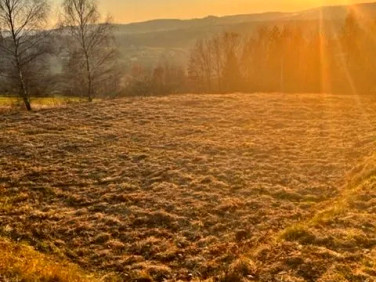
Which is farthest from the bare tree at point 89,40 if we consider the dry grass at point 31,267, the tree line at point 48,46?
the dry grass at point 31,267

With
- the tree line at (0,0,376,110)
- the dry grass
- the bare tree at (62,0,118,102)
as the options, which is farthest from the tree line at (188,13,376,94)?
the dry grass

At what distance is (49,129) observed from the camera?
101ft

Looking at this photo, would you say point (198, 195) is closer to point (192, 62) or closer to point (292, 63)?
point (292, 63)

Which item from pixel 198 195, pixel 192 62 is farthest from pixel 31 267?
pixel 192 62

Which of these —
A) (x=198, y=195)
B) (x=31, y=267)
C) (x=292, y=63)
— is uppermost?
(x=292, y=63)

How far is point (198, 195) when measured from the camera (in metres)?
17.3

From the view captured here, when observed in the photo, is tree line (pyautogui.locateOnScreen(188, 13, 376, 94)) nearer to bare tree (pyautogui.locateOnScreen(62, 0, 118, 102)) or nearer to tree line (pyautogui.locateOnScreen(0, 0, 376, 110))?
tree line (pyautogui.locateOnScreen(0, 0, 376, 110))

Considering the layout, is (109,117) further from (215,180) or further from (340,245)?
(340,245)

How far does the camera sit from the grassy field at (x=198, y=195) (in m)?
11.7

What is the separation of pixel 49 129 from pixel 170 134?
890 centimetres

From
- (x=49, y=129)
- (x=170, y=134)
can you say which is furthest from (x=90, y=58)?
(x=170, y=134)

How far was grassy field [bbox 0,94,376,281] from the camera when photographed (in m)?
11.7

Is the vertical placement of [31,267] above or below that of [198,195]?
above

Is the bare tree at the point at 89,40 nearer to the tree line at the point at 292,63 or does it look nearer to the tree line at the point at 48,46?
the tree line at the point at 48,46
